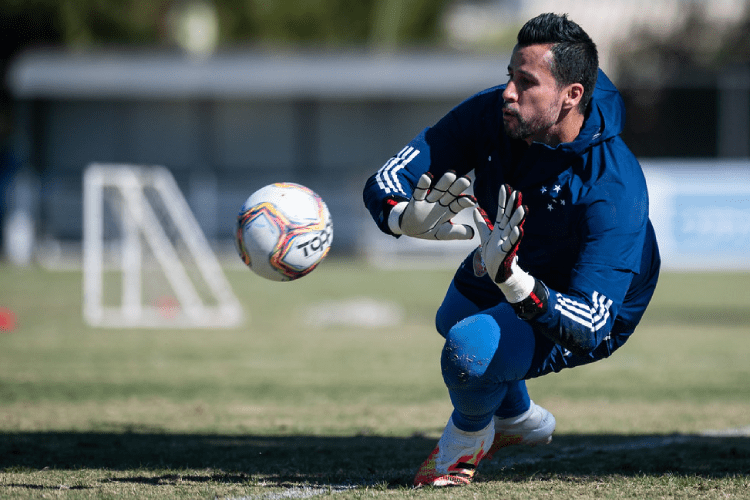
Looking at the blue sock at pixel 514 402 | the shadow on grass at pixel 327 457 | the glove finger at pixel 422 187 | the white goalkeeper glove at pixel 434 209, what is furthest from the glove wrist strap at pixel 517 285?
the blue sock at pixel 514 402

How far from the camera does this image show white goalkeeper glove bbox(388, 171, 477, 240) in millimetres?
4215

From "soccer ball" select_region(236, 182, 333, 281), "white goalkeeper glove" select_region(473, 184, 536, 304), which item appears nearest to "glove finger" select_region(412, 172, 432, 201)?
"white goalkeeper glove" select_region(473, 184, 536, 304)

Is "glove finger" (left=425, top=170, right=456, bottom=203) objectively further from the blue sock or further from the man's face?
the blue sock

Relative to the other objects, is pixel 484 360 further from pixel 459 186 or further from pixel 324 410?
pixel 324 410

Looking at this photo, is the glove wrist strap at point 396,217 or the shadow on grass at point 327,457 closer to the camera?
the glove wrist strap at point 396,217

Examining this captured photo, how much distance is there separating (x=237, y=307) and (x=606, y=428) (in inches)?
337

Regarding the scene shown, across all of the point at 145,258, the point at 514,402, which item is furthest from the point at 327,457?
the point at 145,258

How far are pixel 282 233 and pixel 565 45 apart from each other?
1.65 meters

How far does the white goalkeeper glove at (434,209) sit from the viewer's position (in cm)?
421

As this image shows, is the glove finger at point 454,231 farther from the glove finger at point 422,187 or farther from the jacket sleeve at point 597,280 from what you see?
the jacket sleeve at point 597,280

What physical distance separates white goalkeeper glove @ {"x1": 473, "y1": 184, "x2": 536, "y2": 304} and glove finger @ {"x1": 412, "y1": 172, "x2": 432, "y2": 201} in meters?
0.41

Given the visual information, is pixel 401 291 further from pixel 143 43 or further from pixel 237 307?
pixel 143 43

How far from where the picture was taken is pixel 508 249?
3.84 metres

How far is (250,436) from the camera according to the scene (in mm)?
5965
